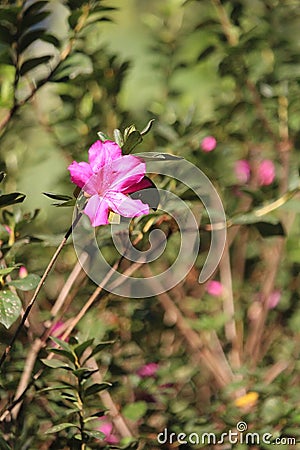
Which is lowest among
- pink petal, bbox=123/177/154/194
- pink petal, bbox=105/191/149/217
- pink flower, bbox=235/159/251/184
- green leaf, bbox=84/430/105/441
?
pink flower, bbox=235/159/251/184

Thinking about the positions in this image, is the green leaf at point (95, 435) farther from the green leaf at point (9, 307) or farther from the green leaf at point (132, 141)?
the green leaf at point (132, 141)

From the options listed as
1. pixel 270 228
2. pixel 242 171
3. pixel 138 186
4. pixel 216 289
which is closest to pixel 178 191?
pixel 270 228

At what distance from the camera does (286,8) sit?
164 cm

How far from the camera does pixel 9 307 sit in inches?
32.5

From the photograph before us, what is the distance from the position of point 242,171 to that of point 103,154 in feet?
2.97

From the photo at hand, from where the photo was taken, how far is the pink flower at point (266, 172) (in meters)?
1.53

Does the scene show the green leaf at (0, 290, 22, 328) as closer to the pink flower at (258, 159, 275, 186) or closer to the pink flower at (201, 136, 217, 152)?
the pink flower at (201, 136, 217, 152)

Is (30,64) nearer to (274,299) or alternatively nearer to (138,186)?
(138,186)

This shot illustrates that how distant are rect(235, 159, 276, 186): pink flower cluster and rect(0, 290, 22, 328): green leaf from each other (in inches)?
31.7

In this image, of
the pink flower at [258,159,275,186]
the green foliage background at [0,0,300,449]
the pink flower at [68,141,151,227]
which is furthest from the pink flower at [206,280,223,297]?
the pink flower at [68,141,151,227]

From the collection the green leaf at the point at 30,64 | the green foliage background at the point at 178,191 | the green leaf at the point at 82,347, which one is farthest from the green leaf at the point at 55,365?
the green leaf at the point at 30,64

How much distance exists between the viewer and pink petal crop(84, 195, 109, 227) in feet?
2.45

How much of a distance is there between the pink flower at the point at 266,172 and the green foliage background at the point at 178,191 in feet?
0.08

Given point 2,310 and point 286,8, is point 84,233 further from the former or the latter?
point 286,8
